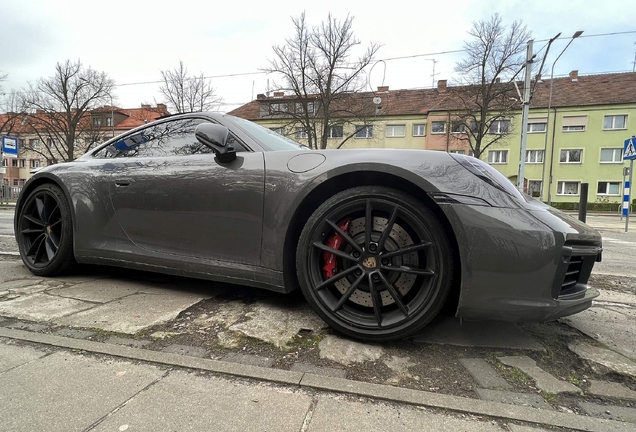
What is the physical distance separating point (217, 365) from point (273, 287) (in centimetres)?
60

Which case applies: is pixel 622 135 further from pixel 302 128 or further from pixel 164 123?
pixel 164 123

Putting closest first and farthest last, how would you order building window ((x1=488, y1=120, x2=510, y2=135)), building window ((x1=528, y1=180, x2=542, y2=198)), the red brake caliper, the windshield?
1. the red brake caliper
2. the windshield
3. building window ((x1=488, y1=120, x2=510, y2=135))
4. building window ((x1=528, y1=180, x2=542, y2=198))

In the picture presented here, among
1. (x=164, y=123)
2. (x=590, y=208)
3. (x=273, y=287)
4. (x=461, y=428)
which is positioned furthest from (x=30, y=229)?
(x=590, y=208)

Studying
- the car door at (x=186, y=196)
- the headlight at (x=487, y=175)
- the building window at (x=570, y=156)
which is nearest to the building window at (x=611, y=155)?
the building window at (x=570, y=156)

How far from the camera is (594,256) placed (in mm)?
1877

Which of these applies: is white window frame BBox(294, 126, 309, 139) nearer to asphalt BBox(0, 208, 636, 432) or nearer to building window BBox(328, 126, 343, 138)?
building window BBox(328, 126, 343, 138)

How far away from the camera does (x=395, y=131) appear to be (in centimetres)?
3503

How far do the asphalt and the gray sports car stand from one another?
33 cm

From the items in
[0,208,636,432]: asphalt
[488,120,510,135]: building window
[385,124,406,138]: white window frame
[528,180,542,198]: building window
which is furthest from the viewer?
[385,124,406,138]: white window frame

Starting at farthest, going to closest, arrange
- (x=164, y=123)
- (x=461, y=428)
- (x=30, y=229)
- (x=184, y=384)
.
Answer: (x=30, y=229) → (x=164, y=123) → (x=184, y=384) → (x=461, y=428)

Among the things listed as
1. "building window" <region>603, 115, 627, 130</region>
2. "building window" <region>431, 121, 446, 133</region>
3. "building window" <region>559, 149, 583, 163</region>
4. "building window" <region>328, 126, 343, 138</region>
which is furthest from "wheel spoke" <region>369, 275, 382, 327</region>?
"building window" <region>603, 115, 627, 130</region>

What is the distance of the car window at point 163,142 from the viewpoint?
Result: 2627 millimetres

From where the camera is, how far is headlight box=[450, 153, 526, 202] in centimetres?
183

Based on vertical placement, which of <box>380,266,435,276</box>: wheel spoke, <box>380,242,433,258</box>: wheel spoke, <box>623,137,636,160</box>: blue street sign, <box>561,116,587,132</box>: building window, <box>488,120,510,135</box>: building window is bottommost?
<box>380,266,435,276</box>: wheel spoke
